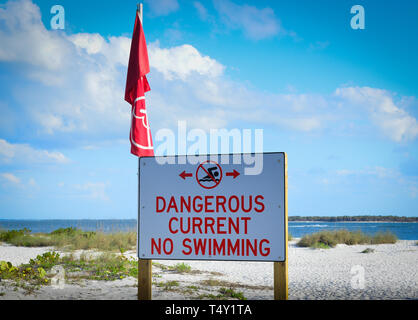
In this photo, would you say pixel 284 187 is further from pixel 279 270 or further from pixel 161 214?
pixel 161 214

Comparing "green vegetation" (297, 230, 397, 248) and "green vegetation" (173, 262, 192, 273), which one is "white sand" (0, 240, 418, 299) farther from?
"green vegetation" (297, 230, 397, 248)

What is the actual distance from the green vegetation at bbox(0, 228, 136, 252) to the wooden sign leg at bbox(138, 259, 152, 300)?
8654 millimetres

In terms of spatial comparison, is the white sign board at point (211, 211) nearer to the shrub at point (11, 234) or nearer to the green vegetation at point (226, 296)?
the green vegetation at point (226, 296)

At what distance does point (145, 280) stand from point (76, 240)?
1019 cm

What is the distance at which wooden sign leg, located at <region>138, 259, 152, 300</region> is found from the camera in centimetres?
578

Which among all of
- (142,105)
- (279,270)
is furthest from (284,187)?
(142,105)

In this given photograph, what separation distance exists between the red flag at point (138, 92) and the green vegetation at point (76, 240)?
7335mm

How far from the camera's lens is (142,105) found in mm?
7754

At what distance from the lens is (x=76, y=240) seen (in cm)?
1502

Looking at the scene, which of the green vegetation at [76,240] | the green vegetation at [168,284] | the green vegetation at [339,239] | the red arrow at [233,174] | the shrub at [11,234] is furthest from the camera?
the green vegetation at [339,239]

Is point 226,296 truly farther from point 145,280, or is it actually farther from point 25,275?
point 25,275

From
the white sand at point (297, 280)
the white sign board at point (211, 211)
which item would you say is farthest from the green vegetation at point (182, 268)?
the white sign board at point (211, 211)

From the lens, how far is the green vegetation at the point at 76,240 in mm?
14547
